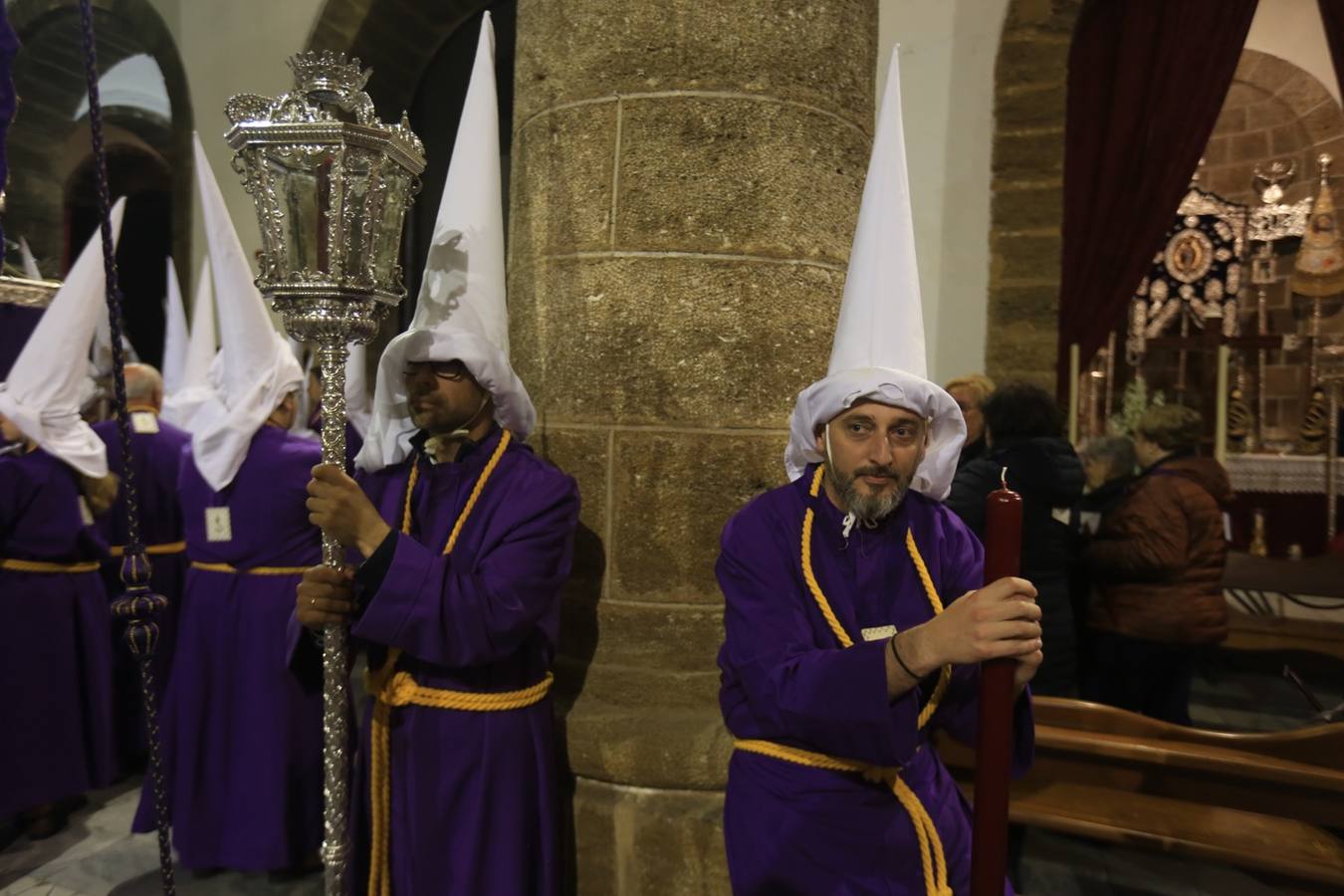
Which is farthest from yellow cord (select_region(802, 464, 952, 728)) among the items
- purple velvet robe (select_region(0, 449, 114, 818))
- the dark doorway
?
the dark doorway

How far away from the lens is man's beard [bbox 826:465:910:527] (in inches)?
70.0

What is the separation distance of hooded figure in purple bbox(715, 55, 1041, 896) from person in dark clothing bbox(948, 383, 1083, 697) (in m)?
1.48

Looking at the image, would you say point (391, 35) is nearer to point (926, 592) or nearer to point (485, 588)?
point (485, 588)

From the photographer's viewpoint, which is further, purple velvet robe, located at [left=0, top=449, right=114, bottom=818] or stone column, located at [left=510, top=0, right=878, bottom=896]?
purple velvet robe, located at [left=0, top=449, right=114, bottom=818]

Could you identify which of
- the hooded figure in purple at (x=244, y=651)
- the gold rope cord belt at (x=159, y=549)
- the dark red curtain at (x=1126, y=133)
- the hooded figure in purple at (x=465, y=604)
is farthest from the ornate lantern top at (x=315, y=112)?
the dark red curtain at (x=1126, y=133)

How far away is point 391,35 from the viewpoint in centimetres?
676

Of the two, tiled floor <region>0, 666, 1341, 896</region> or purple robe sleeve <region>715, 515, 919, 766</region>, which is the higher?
purple robe sleeve <region>715, 515, 919, 766</region>

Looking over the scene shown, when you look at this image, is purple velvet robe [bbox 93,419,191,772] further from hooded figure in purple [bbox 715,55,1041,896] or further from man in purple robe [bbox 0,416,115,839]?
hooded figure in purple [bbox 715,55,1041,896]

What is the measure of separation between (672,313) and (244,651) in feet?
7.22

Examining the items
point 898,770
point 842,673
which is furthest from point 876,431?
point 898,770

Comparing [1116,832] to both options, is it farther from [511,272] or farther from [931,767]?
[511,272]

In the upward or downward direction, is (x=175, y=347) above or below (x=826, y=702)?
above

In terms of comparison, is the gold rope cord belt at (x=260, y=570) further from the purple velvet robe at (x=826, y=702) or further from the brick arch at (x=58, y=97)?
the brick arch at (x=58, y=97)

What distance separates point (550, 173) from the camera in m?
2.77
